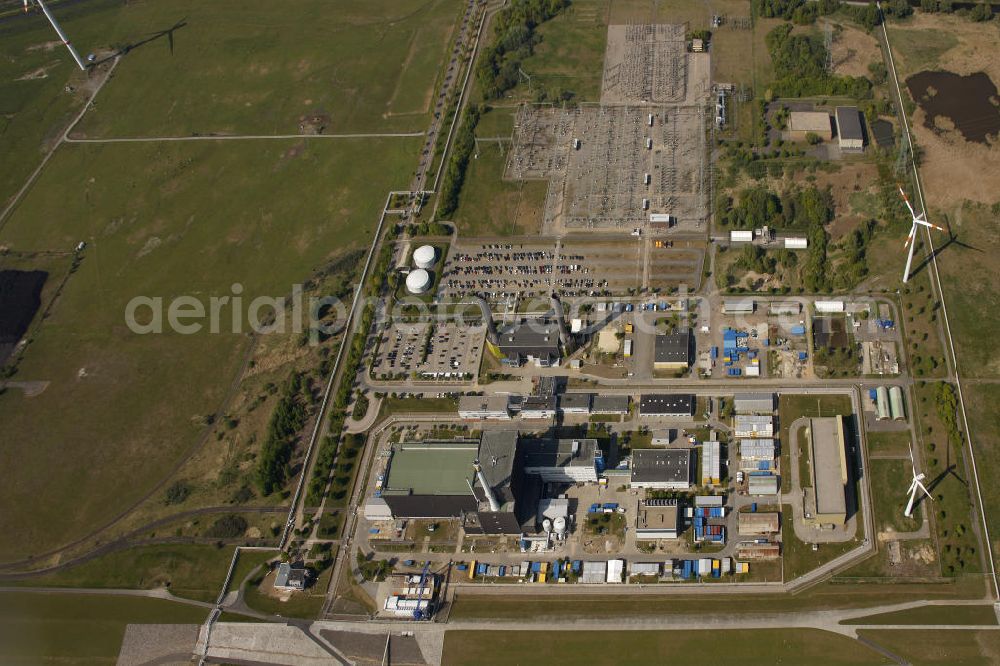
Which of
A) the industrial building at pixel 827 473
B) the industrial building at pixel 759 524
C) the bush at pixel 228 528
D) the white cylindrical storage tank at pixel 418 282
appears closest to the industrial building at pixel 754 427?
the industrial building at pixel 827 473

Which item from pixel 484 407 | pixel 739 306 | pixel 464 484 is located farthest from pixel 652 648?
pixel 739 306

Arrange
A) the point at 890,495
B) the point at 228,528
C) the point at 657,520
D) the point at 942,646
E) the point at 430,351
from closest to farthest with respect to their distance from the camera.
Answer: the point at 942,646 < the point at 890,495 < the point at 657,520 < the point at 228,528 < the point at 430,351

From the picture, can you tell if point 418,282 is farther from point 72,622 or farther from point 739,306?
point 72,622

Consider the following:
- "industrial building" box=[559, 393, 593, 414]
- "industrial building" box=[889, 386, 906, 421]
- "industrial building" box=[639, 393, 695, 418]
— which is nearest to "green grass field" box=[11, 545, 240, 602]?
"industrial building" box=[559, 393, 593, 414]

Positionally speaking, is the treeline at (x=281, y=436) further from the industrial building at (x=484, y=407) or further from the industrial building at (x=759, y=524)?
the industrial building at (x=759, y=524)

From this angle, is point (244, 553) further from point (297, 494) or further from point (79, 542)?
point (79, 542)
